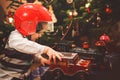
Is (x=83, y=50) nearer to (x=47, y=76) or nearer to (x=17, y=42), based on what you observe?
(x=47, y=76)

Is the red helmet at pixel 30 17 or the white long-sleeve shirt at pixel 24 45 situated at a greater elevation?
the red helmet at pixel 30 17

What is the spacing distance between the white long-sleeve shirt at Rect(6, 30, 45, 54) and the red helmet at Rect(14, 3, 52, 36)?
0.17 metres

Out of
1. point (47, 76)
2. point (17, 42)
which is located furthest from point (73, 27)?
point (17, 42)

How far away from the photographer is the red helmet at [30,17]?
215 centimetres

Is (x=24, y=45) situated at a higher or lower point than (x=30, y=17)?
lower

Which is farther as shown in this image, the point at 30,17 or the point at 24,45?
the point at 30,17

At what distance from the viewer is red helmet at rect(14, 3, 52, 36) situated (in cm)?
215

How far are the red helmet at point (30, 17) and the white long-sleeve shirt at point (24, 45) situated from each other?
17 cm

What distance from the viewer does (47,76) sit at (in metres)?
3.31

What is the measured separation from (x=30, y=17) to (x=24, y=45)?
35 cm

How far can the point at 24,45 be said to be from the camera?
199 centimetres

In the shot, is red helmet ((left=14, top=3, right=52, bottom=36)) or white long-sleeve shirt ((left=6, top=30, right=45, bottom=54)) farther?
red helmet ((left=14, top=3, right=52, bottom=36))

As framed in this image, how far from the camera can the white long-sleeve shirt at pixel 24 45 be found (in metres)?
1.96

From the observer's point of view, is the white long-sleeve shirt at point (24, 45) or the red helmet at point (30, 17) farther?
the red helmet at point (30, 17)
